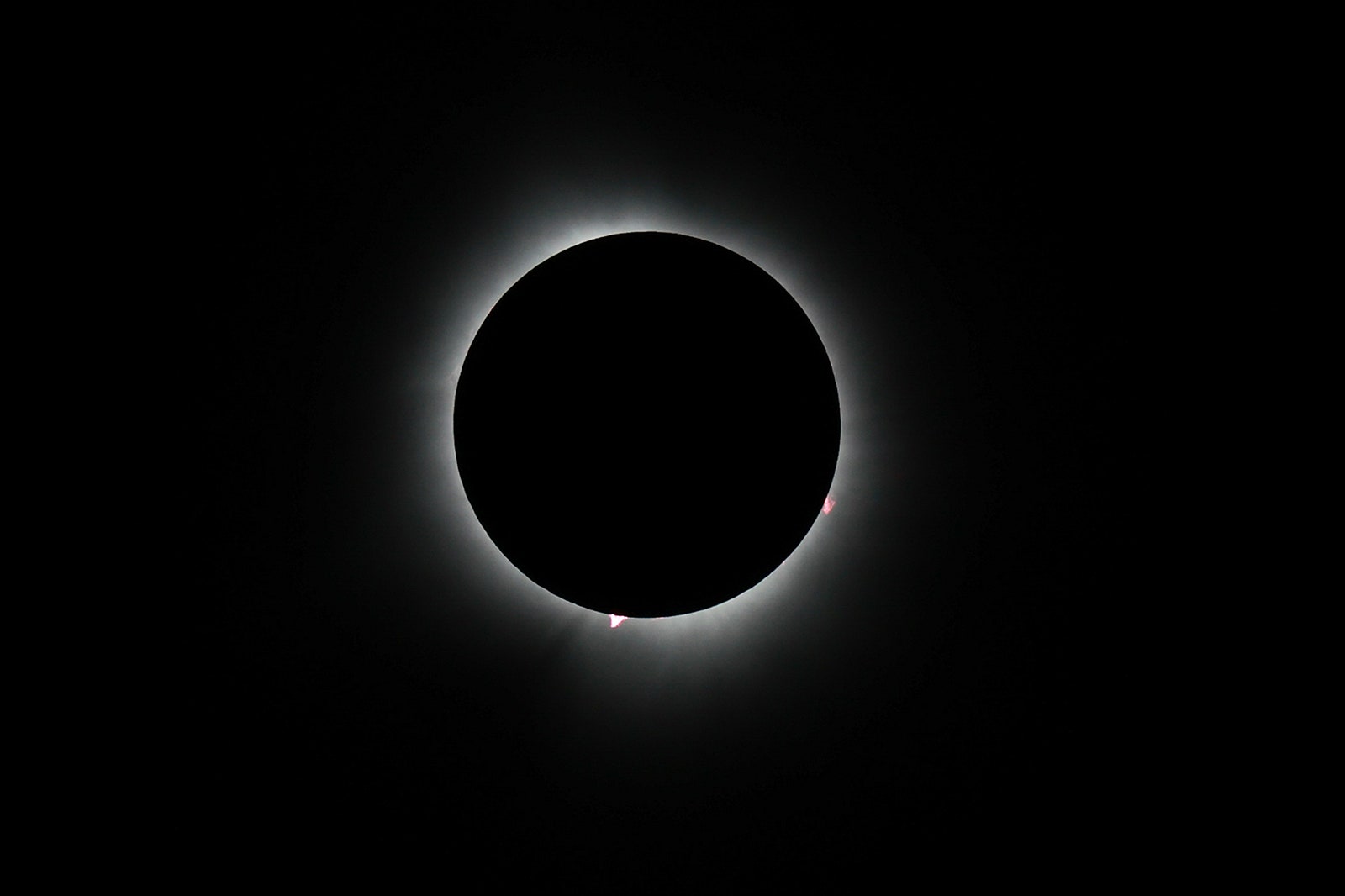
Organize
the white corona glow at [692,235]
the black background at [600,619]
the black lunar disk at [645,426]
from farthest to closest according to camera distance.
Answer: the white corona glow at [692,235] → the black background at [600,619] → the black lunar disk at [645,426]

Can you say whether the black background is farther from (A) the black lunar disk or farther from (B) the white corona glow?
(A) the black lunar disk

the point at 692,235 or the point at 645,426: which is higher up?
the point at 692,235

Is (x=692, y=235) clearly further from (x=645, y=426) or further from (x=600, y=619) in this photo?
(x=600, y=619)

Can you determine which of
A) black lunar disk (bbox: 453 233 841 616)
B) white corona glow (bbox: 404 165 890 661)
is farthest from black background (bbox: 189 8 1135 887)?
black lunar disk (bbox: 453 233 841 616)

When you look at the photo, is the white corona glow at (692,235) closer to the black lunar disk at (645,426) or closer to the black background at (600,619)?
the black background at (600,619)

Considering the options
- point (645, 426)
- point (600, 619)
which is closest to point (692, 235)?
point (645, 426)

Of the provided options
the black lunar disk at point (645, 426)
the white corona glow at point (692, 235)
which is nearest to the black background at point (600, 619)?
the white corona glow at point (692, 235)

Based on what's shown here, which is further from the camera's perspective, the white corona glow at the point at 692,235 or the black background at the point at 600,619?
the white corona glow at the point at 692,235
